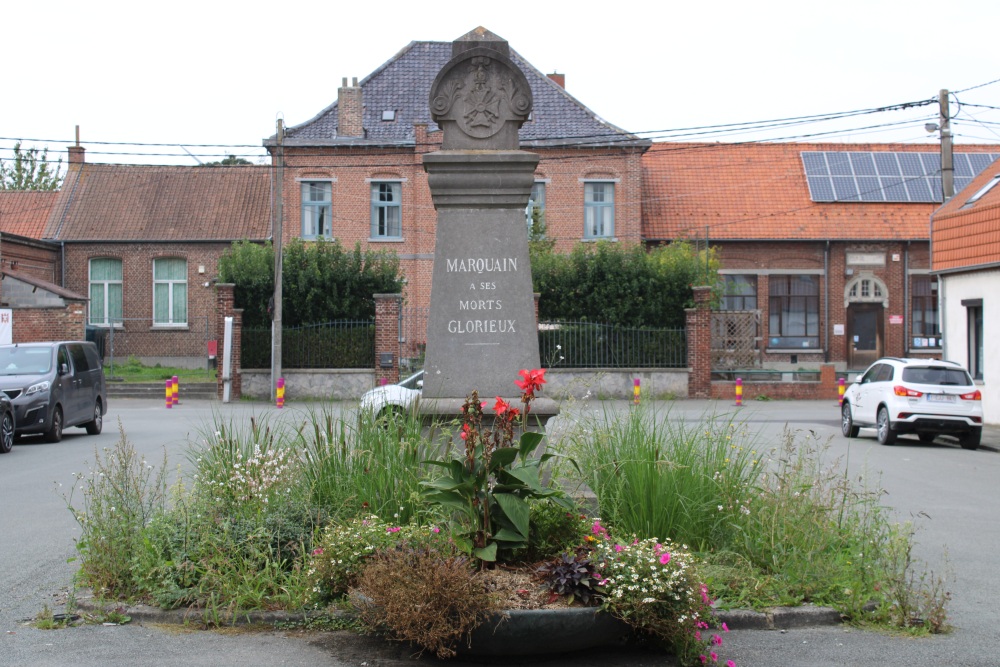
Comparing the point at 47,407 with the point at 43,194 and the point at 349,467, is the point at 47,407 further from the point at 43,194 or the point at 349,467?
the point at 43,194

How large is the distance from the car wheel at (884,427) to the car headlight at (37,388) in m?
15.5

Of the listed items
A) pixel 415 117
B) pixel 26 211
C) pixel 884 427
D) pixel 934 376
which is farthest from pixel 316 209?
pixel 934 376

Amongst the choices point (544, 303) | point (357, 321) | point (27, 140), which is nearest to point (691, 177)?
point (544, 303)

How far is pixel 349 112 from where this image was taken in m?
39.4

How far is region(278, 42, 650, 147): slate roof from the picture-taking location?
128 ft

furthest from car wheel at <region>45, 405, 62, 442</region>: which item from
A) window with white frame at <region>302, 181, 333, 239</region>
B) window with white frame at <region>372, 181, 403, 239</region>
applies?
window with white frame at <region>372, 181, 403, 239</region>

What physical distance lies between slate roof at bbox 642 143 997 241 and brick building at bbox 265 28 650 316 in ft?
10.6

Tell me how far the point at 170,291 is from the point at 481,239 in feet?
123

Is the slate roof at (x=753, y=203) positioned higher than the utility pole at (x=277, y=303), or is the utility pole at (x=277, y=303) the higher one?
the slate roof at (x=753, y=203)

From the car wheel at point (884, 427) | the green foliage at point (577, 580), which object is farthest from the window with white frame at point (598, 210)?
the green foliage at point (577, 580)

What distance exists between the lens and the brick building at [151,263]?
42344 mm

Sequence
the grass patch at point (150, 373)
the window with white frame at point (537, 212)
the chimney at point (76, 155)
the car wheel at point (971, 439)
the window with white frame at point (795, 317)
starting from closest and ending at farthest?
1. the car wheel at point (971, 439)
2. the grass patch at point (150, 373)
3. the window with white frame at point (537, 212)
4. the window with white frame at point (795, 317)
5. the chimney at point (76, 155)

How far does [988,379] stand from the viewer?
2292 cm

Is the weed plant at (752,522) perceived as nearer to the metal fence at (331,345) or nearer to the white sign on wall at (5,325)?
the metal fence at (331,345)
